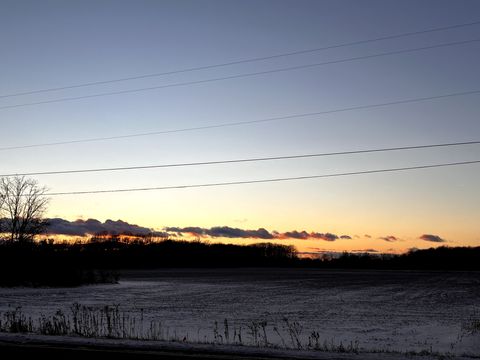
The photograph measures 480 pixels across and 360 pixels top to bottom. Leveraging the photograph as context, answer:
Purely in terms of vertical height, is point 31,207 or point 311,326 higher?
point 31,207

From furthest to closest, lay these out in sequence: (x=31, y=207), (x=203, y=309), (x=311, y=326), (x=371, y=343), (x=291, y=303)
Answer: (x=31, y=207)
(x=291, y=303)
(x=203, y=309)
(x=311, y=326)
(x=371, y=343)

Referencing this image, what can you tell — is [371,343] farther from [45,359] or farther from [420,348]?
[45,359]

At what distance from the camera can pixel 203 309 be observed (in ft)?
102

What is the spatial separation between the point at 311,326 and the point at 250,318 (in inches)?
170

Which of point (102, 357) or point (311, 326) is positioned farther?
point (311, 326)

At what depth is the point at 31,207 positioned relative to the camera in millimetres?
101438

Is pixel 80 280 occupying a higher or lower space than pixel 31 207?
lower

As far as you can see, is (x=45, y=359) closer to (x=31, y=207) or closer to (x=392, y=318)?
(x=392, y=318)

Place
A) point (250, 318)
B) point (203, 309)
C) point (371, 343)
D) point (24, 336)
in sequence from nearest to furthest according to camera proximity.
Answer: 1. point (24, 336)
2. point (371, 343)
3. point (250, 318)
4. point (203, 309)

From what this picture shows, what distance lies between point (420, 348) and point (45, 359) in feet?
36.4

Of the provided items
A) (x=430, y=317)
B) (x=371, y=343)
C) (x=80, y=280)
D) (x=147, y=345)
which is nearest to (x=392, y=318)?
(x=430, y=317)

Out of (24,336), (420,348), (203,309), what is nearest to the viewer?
(24,336)

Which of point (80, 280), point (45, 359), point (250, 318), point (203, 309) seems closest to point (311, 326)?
point (250, 318)

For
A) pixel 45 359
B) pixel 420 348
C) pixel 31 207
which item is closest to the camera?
pixel 45 359
